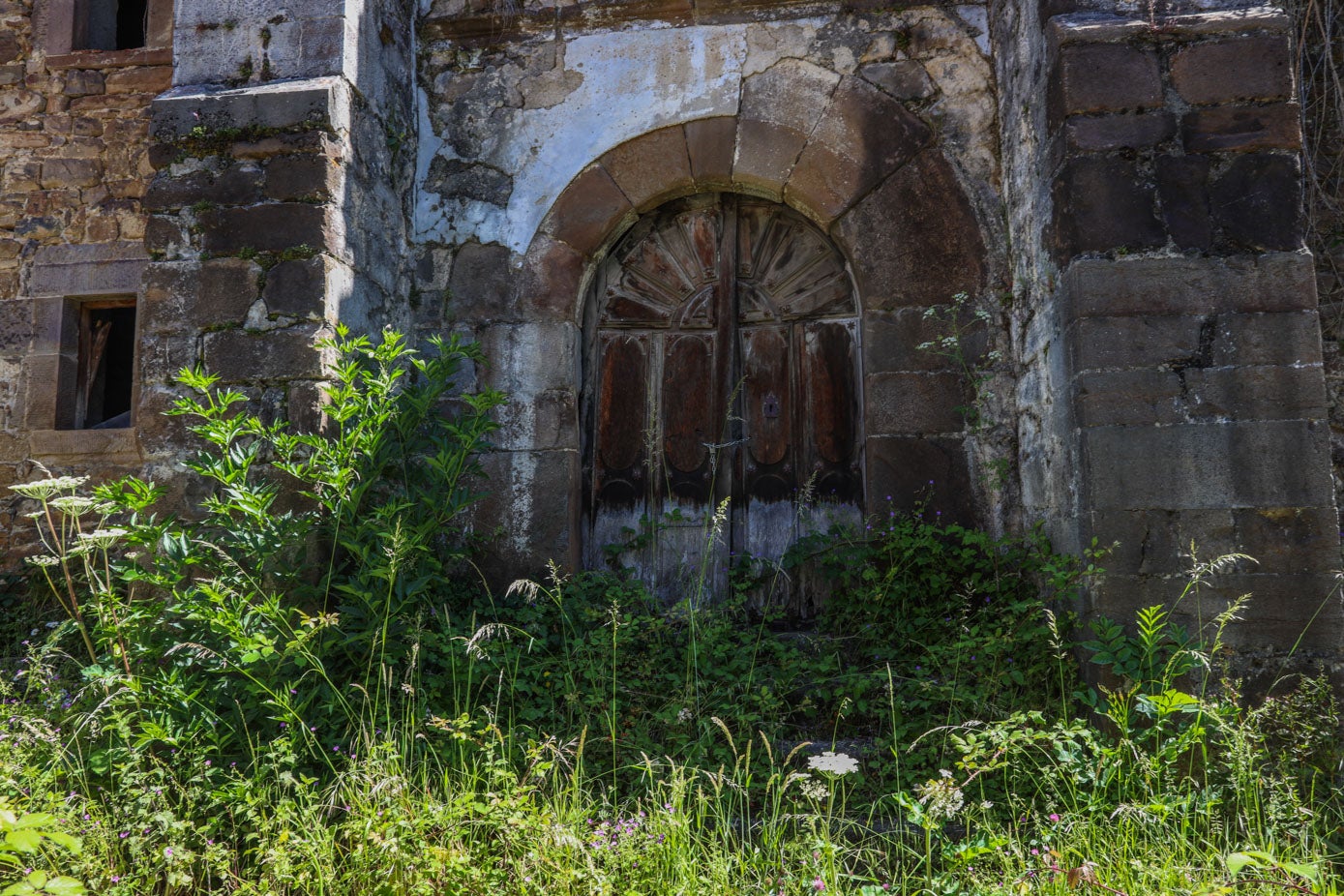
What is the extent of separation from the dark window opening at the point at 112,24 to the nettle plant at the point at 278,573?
3.72m

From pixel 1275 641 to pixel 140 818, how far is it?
121 inches

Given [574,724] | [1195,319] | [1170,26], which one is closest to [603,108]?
[1170,26]

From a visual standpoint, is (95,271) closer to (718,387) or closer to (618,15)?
(618,15)

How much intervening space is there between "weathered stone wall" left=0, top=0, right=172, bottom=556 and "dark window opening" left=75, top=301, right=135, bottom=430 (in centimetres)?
15

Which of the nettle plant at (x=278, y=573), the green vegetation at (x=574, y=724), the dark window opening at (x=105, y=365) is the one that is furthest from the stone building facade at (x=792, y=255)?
the dark window opening at (x=105, y=365)

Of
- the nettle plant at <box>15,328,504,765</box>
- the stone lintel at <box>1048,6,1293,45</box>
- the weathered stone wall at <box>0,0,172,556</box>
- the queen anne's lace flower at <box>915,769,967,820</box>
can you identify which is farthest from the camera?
the weathered stone wall at <box>0,0,172,556</box>

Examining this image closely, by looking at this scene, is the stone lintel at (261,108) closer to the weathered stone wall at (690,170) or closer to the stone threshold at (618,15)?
the weathered stone wall at (690,170)

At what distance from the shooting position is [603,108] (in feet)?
12.9

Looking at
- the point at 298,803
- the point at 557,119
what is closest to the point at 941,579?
the point at 298,803

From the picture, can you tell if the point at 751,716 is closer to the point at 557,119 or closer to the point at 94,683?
the point at 94,683

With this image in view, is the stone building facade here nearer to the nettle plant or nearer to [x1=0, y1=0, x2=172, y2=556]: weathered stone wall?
the nettle plant

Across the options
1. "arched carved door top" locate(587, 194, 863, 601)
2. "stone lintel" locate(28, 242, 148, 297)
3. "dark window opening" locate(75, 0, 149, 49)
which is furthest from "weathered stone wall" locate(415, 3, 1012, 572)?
"dark window opening" locate(75, 0, 149, 49)

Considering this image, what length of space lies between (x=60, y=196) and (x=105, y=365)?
0.99m

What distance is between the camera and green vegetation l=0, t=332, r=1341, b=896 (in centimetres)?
215
